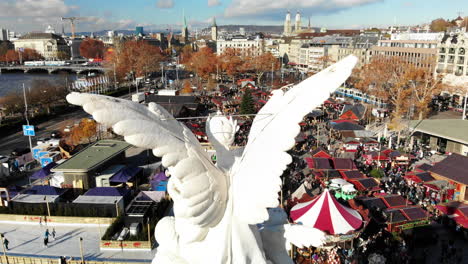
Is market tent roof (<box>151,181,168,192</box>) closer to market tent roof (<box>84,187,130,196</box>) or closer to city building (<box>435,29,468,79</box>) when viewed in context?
market tent roof (<box>84,187,130,196</box>)

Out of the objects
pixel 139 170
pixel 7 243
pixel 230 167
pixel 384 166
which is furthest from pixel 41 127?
pixel 230 167

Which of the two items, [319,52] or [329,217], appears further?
[319,52]

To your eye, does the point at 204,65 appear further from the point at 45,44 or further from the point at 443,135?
the point at 45,44

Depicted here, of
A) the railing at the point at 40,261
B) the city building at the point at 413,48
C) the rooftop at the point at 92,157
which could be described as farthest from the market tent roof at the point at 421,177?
the city building at the point at 413,48

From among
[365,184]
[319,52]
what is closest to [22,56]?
[319,52]

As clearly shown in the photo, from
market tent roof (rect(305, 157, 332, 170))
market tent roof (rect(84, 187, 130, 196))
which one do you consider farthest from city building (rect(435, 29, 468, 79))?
market tent roof (rect(84, 187, 130, 196))

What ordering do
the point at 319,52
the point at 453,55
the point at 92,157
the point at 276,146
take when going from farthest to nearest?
the point at 319,52 → the point at 453,55 → the point at 92,157 → the point at 276,146
